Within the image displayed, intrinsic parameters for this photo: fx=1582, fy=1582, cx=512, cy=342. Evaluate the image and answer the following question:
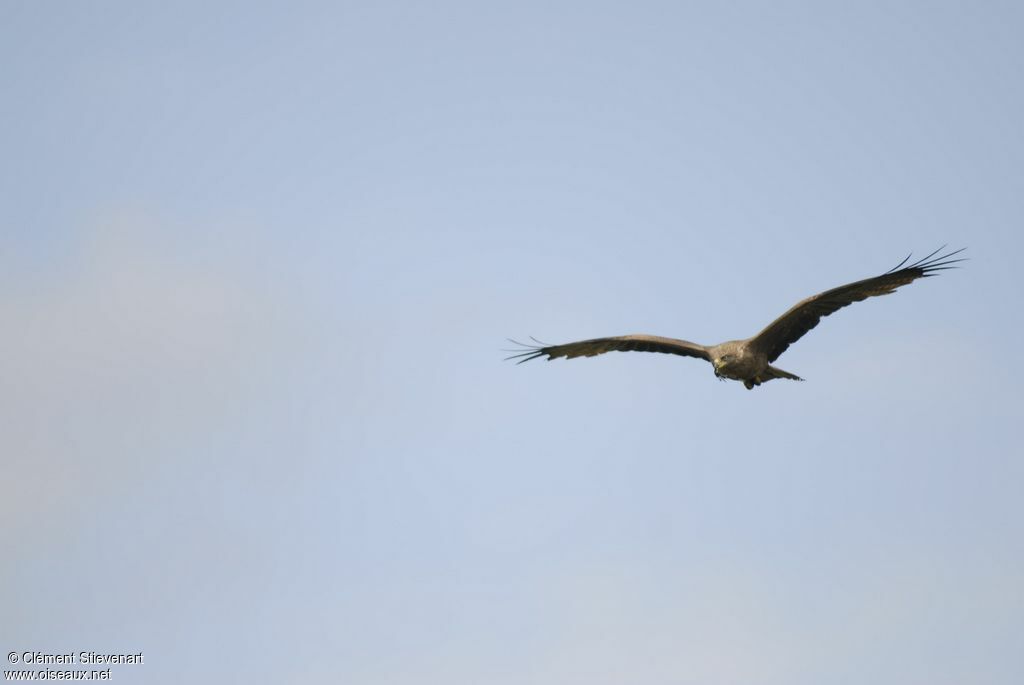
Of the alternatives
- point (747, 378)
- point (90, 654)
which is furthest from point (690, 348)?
point (90, 654)

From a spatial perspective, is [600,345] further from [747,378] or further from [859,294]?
[859,294]

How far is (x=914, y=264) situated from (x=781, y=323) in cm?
228

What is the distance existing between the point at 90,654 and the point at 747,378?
12.2 meters

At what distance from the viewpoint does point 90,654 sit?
89.2ft

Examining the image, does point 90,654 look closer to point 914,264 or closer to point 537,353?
point 537,353

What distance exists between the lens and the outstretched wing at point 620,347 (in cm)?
2708

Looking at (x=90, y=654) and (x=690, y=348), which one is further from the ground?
(x=690, y=348)

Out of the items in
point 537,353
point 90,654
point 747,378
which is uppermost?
point 537,353

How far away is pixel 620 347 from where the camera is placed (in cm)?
2791

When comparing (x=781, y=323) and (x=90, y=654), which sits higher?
(x=781, y=323)

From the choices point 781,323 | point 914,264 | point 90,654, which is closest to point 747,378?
point 781,323

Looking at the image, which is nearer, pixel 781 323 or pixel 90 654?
pixel 781 323

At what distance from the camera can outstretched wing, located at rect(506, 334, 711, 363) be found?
27.1 m

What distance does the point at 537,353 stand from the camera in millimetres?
28156
